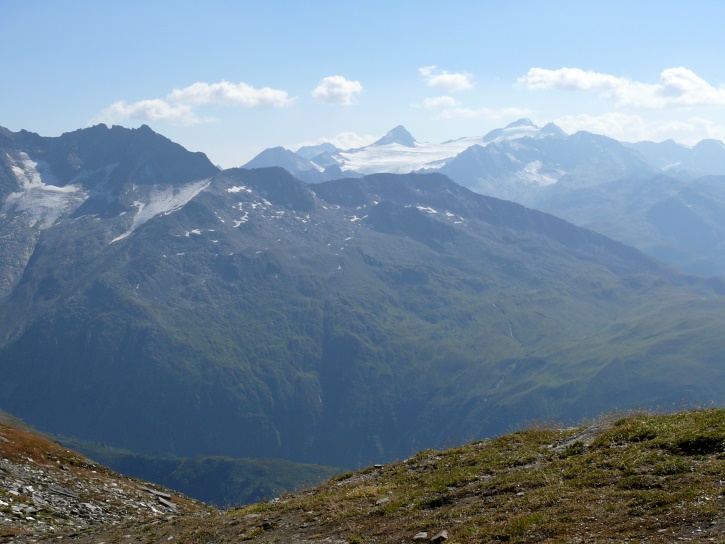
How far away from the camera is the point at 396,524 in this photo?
23750 mm

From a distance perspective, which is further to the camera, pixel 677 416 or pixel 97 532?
pixel 97 532

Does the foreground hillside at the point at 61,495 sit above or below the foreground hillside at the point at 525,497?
below

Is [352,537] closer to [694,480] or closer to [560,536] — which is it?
[560,536]

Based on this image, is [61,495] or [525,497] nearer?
[525,497]

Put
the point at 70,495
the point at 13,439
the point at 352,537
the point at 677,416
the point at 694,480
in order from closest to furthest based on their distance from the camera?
1. the point at 694,480
2. the point at 352,537
3. the point at 677,416
4. the point at 70,495
5. the point at 13,439

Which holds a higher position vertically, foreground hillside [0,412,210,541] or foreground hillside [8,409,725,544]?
foreground hillside [8,409,725,544]

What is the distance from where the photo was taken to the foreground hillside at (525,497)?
20.0 m

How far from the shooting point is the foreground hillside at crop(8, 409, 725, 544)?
19969 millimetres

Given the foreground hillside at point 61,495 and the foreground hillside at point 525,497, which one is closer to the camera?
the foreground hillside at point 525,497

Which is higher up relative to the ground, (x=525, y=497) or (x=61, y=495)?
(x=525, y=497)

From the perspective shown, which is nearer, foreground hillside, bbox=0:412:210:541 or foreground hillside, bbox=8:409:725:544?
foreground hillside, bbox=8:409:725:544

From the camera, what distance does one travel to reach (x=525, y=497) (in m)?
23.6

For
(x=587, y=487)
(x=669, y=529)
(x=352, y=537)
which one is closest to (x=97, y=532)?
(x=352, y=537)

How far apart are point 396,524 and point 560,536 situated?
6381 mm
